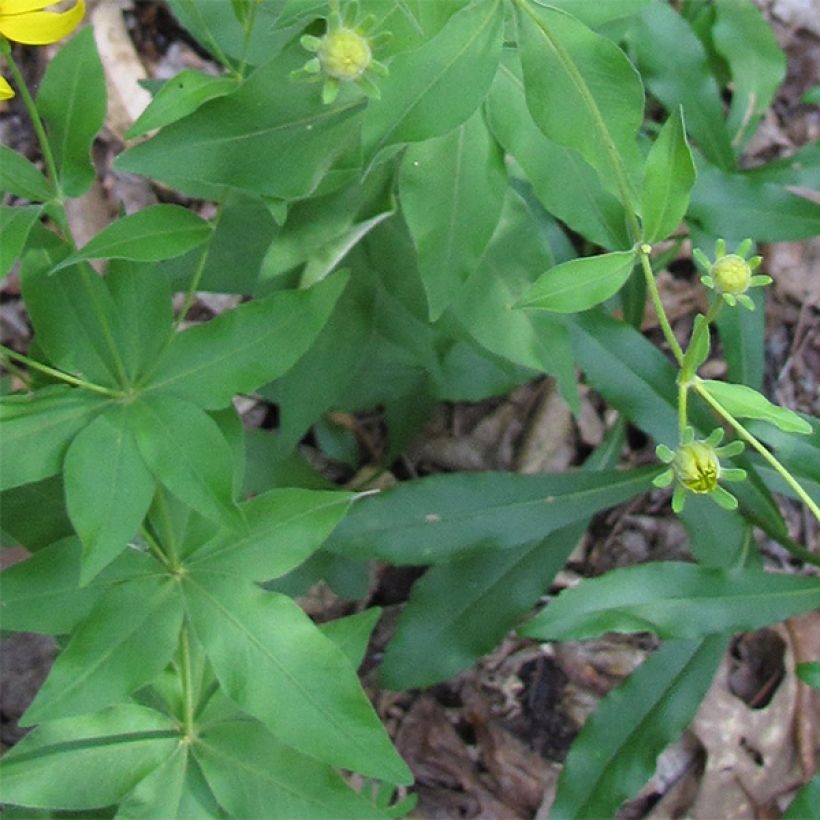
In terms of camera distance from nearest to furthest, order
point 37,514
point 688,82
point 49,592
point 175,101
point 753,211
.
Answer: point 175,101
point 49,592
point 37,514
point 753,211
point 688,82

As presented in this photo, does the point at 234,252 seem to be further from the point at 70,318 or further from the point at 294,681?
the point at 294,681

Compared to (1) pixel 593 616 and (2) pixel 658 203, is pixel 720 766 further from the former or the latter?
(2) pixel 658 203

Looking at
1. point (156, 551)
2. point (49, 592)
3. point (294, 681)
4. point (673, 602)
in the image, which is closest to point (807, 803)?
point (673, 602)

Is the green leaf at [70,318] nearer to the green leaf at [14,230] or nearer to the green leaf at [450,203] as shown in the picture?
the green leaf at [14,230]

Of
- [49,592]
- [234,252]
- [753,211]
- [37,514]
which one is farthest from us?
[753,211]

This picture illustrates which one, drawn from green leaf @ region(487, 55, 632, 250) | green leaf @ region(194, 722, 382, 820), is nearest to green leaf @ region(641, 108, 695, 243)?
green leaf @ region(487, 55, 632, 250)

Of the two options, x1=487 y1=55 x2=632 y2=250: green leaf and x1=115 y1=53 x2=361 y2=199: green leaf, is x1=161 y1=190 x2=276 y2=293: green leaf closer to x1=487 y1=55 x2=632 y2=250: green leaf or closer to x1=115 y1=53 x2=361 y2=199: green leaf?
x1=115 y1=53 x2=361 y2=199: green leaf
